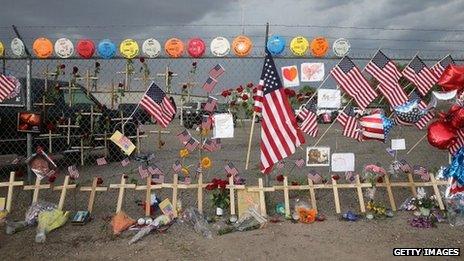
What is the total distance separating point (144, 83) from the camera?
24.6 feet

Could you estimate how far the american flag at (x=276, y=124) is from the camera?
6.29 meters

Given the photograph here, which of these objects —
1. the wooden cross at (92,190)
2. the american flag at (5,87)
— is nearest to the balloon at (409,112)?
the wooden cross at (92,190)

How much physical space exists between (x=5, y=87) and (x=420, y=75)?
782 cm

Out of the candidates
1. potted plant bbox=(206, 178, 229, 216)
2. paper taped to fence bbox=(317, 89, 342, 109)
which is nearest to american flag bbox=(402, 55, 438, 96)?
paper taped to fence bbox=(317, 89, 342, 109)

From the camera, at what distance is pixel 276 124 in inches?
248

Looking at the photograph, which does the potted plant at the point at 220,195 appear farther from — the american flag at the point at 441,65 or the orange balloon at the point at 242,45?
the american flag at the point at 441,65

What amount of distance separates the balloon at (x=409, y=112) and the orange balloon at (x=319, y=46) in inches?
88.0

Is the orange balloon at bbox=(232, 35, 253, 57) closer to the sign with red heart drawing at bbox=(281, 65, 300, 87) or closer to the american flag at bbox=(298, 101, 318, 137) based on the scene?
the sign with red heart drawing at bbox=(281, 65, 300, 87)

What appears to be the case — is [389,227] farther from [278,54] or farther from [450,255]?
[278,54]

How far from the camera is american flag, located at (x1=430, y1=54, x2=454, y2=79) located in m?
8.02

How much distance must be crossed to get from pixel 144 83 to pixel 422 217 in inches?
204

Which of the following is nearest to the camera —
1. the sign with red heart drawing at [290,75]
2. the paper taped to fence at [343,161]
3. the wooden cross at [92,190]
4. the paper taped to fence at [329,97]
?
the wooden cross at [92,190]

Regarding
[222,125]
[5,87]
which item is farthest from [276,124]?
[5,87]

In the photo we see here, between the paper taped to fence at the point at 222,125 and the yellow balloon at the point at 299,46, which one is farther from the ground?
the yellow balloon at the point at 299,46
